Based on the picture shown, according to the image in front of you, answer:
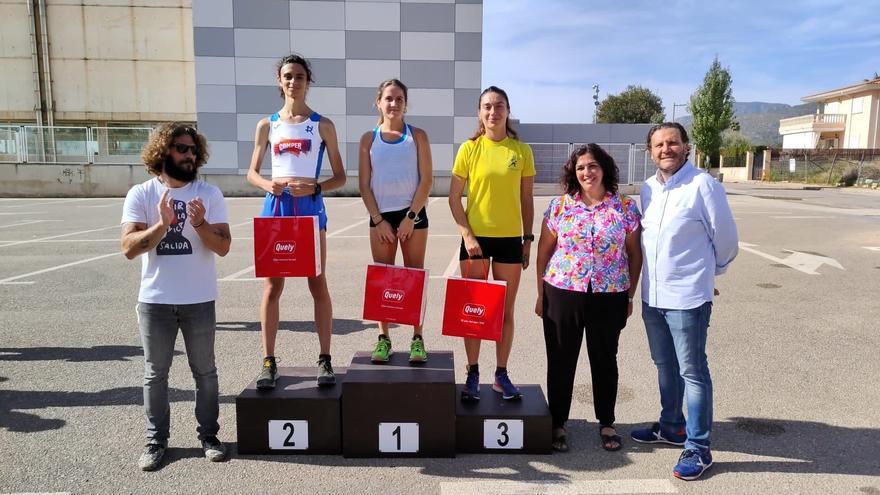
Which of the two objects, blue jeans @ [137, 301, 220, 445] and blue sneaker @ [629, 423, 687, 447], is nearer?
blue jeans @ [137, 301, 220, 445]

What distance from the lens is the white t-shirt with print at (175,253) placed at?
311 cm

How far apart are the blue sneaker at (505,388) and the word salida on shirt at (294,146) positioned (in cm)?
188

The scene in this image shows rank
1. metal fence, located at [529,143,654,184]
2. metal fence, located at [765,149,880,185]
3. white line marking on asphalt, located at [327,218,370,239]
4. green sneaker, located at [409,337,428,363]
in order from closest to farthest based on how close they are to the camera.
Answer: green sneaker, located at [409,337,428,363]
white line marking on asphalt, located at [327,218,370,239]
metal fence, located at [529,143,654,184]
metal fence, located at [765,149,880,185]

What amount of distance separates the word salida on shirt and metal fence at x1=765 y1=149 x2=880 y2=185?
43.3 metres

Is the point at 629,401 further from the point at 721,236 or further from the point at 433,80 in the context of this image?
the point at 433,80

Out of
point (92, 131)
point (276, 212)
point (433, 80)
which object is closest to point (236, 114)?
point (92, 131)

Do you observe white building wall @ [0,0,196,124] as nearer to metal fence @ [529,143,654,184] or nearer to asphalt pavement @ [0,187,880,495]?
metal fence @ [529,143,654,184]

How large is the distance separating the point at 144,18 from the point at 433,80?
15.8 metres

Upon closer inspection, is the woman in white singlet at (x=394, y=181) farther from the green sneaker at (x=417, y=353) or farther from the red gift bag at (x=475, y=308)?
the red gift bag at (x=475, y=308)

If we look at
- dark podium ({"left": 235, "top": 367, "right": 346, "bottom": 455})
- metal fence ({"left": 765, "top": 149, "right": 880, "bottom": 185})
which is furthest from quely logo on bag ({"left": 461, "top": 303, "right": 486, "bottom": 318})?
metal fence ({"left": 765, "top": 149, "right": 880, "bottom": 185})

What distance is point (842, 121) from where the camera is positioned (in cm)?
5434

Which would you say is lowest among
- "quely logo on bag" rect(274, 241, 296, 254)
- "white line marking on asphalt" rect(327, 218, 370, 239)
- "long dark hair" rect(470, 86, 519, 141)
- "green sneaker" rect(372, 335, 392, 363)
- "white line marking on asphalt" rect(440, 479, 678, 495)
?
"white line marking on asphalt" rect(440, 479, 678, 495)

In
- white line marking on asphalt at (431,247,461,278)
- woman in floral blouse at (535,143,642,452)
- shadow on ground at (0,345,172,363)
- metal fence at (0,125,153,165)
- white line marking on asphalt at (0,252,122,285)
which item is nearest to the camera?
woman in floral blouse at (535,143,642,452)

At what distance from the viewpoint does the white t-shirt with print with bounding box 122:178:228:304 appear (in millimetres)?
3113
